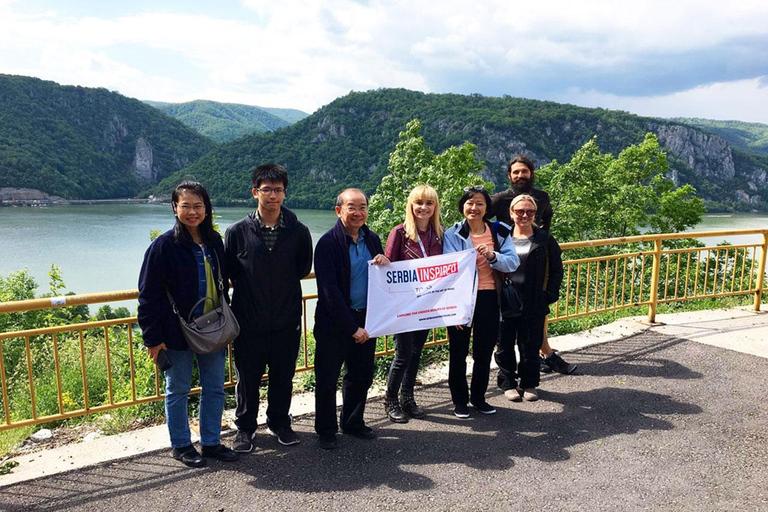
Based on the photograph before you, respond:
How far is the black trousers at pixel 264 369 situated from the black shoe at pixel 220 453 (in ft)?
0.66

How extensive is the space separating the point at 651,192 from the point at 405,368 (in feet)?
90.6

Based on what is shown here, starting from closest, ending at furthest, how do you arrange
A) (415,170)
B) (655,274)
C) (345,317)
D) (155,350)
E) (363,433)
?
(155,350) → (345,317) → (363,433) → (655,274) → (415,170)

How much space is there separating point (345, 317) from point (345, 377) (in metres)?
0.56

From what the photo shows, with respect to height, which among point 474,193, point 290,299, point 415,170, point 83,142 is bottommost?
point 290,299

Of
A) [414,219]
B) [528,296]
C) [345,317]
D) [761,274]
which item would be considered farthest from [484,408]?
[761,274]

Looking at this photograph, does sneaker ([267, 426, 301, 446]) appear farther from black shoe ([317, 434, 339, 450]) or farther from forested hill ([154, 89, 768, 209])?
forested hill ([154, 89, 768, 209])

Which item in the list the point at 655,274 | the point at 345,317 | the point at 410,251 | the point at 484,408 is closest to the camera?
the point at 345,317

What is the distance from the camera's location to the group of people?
10.8ft

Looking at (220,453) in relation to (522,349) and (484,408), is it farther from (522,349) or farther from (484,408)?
(522,349)

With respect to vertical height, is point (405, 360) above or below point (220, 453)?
above

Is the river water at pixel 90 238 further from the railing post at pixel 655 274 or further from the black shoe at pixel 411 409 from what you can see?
the black shoe at pixel 411 409

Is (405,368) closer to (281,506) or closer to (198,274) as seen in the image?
(281,506)

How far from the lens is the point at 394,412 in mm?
4145

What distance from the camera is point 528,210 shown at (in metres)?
4.40
